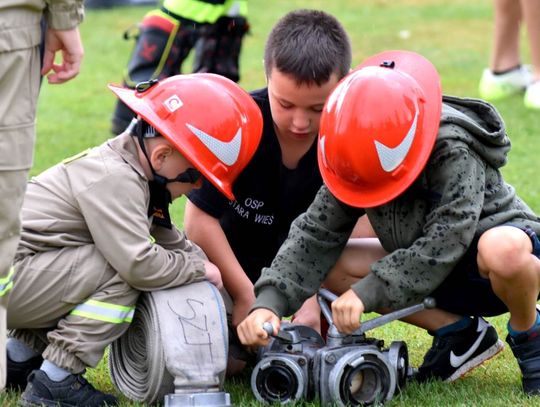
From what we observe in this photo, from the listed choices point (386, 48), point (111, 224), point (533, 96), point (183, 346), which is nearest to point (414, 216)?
point (183, 346)

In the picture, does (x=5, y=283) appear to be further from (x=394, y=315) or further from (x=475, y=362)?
(x=475, y=362)

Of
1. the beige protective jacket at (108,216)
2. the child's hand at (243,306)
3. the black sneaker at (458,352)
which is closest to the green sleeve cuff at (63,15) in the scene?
the beige protective jacket at (108,216)

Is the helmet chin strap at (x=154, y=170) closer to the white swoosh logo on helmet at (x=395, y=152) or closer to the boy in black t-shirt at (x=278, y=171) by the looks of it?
the boy in black t-shirt at (x=278, y=171)

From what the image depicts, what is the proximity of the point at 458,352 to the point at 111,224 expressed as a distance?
1253mm

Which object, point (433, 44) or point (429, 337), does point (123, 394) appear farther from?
point (433, 44)

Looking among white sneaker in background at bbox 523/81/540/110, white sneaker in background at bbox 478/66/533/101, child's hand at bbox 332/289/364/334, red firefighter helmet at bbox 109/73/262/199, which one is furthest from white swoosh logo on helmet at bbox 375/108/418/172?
white sneaker in background at bbox 478/66/533/101

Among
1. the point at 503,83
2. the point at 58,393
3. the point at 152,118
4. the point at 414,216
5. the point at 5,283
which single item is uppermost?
the point at 152,118

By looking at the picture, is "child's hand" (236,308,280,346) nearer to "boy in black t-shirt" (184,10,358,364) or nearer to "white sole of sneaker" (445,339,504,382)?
"boy in black t-shirt" (184,10,358,364)

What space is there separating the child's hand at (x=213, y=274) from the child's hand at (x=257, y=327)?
35 cm

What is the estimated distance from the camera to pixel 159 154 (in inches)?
148

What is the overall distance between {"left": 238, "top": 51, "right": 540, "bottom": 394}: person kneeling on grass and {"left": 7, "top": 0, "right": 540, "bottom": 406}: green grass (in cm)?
24

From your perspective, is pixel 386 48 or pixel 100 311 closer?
pixel 100 311

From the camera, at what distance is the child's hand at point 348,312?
3.49 meters

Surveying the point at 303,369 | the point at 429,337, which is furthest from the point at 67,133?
the point at 303,369
